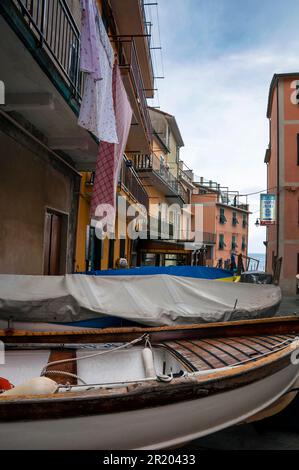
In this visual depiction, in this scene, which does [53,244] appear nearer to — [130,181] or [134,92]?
[134,92]

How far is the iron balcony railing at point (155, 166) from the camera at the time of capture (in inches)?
763

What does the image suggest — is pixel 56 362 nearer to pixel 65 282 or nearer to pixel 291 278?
pixel 65 282

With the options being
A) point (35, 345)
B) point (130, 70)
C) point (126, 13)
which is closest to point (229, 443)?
point (35, 345)

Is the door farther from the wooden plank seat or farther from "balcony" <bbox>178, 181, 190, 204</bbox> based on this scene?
"balcony" <bbox>178, 181, 190, 204</bbox>

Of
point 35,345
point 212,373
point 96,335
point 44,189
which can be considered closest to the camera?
point 212,373

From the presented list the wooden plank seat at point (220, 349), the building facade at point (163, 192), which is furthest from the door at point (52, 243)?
the building facade at point (163, 192)

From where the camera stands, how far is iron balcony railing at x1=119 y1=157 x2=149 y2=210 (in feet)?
38.5

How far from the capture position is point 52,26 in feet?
17.2

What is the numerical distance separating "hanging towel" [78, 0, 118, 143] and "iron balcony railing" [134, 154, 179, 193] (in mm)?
13619

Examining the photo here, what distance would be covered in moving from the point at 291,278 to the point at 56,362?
748 inches

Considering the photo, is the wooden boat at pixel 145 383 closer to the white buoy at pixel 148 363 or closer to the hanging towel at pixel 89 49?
the white buoy at pixel 148 363

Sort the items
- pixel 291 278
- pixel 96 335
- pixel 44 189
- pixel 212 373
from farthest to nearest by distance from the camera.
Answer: pixel 291 278 → pixel 44 189 → pixel 96 335 → pixel 212 373

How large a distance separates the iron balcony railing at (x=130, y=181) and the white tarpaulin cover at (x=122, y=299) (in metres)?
6.30

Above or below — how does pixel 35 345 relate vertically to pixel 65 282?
below
